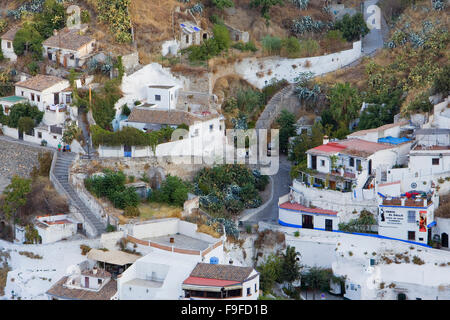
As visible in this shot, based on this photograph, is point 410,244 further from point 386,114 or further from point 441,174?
point 386,114

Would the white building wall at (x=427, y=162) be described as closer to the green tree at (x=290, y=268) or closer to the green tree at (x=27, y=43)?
the green tree at (x=290, y=268)

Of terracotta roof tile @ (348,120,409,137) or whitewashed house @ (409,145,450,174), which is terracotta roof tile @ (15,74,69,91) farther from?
whitewashed house @ (409,145,450,174)

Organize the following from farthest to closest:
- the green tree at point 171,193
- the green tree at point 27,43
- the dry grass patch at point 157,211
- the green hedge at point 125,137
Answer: the green tree at point 27,43 → the green hedge at point 125,137 → the green tree at point 171,193 → the dry grass patch at point 157,211

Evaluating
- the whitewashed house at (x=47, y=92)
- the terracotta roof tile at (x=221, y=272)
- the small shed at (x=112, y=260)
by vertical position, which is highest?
the whitewashed house at (x=47, y=92)

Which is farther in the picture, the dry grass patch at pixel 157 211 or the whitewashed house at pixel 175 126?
the whitewashed house at pixel 175 126

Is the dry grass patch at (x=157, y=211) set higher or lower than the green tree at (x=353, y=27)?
lower

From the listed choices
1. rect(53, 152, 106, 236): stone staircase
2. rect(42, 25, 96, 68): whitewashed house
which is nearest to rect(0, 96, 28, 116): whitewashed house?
rect(42, 25, 96, 68): whitewashed house

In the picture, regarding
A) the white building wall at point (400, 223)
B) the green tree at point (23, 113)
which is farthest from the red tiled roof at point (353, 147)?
the green tree at point (23, 113)

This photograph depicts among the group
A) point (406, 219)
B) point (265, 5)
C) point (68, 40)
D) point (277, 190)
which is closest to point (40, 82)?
point (68, 40)

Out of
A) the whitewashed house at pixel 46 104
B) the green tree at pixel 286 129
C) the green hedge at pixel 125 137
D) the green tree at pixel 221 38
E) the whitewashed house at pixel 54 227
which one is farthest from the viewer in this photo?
the green tree at pixel 221 38
